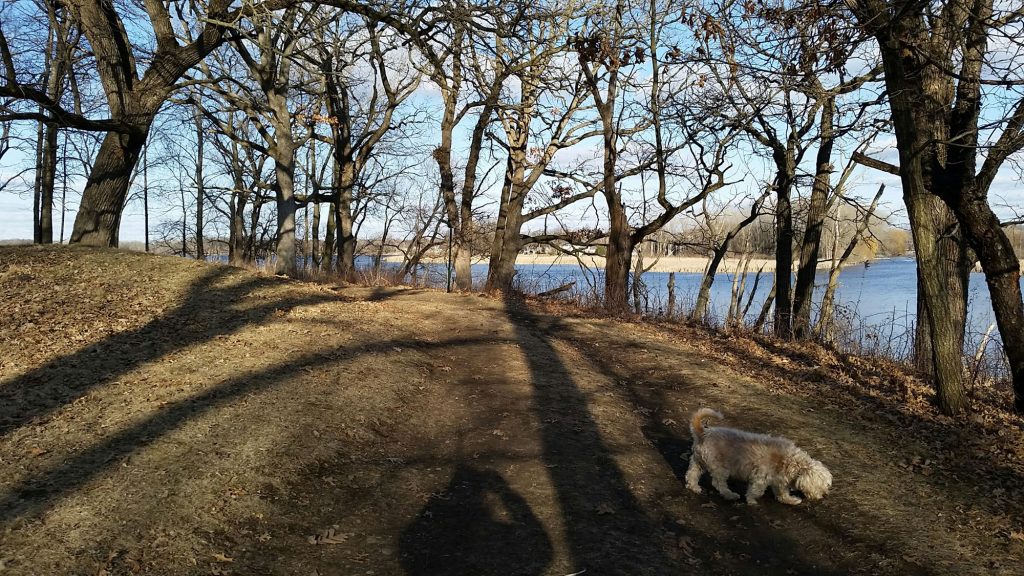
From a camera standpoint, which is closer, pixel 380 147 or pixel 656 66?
pixel 656 66

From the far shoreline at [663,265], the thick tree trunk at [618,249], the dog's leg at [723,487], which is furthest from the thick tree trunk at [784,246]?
the dog's leg at [723,487]

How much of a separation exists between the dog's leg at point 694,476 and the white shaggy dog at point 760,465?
131mm

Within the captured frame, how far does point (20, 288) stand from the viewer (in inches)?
332

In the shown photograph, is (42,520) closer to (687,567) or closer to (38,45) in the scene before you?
(687,567)

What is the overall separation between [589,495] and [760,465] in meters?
1.28

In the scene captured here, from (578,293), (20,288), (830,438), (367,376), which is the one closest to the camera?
(830,438)

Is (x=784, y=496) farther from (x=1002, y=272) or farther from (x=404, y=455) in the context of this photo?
(x=1002, y=272)

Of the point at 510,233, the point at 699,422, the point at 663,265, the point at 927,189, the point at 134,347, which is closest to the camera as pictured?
the point at 699,422

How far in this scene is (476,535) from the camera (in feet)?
14.4

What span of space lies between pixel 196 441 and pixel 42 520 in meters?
1.34

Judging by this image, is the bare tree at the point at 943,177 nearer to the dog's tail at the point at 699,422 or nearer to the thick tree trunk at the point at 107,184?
the dog's tail at the point at 699,422

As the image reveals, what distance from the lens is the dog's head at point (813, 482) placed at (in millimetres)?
4824

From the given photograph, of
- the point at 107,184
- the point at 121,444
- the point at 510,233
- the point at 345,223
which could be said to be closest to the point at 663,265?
the point at 345,223

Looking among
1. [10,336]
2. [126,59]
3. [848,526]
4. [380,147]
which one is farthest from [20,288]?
[380,147]
